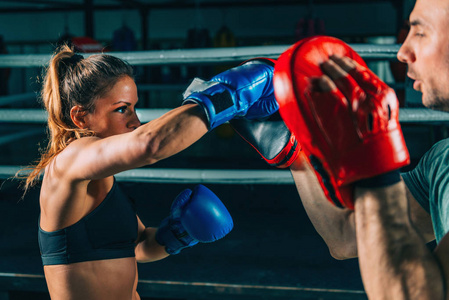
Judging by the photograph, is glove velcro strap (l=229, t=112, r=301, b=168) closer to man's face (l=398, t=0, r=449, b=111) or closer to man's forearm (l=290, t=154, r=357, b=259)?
man's forearm (l=290, t=154, r=357, b=259)

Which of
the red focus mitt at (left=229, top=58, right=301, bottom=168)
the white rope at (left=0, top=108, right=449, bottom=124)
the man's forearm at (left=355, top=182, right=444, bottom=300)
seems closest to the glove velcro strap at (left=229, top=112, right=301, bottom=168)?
the red focus mitt at (left=229, top=58, right=301, bottom=168)

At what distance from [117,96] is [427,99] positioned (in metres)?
0.79

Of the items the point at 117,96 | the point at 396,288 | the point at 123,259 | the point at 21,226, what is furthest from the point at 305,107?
the point at 21,226

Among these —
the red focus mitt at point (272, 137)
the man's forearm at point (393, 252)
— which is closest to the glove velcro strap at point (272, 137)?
the red focus mitt at point (272, 137)

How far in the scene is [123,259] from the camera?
129cm

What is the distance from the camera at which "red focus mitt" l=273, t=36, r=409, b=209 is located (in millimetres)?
715

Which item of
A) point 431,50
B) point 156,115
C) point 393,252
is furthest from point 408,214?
point 156,115

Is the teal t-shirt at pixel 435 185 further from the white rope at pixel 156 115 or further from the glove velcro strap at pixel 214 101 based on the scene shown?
the white rope at pixel 156 115

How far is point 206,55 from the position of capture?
6.18ft

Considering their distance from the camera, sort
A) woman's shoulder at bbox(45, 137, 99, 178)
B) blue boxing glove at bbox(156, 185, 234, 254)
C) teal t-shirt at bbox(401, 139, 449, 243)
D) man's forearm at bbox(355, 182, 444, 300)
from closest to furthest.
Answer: man's forearm at bbox(355, 182, 444, 300) < teal t-shirt at bbox(401, 139, 449, 243) < woman's shoulder at bbox(45, 137, 99, 178) < blue boxing glove at bbox(156, 185, 234, 254)

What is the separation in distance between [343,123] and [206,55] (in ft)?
4.09

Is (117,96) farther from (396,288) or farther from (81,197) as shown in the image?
(396,288)

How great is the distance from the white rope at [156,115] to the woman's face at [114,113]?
0.54 metres

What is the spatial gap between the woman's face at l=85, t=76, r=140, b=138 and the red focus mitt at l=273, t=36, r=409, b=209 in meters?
0.58
